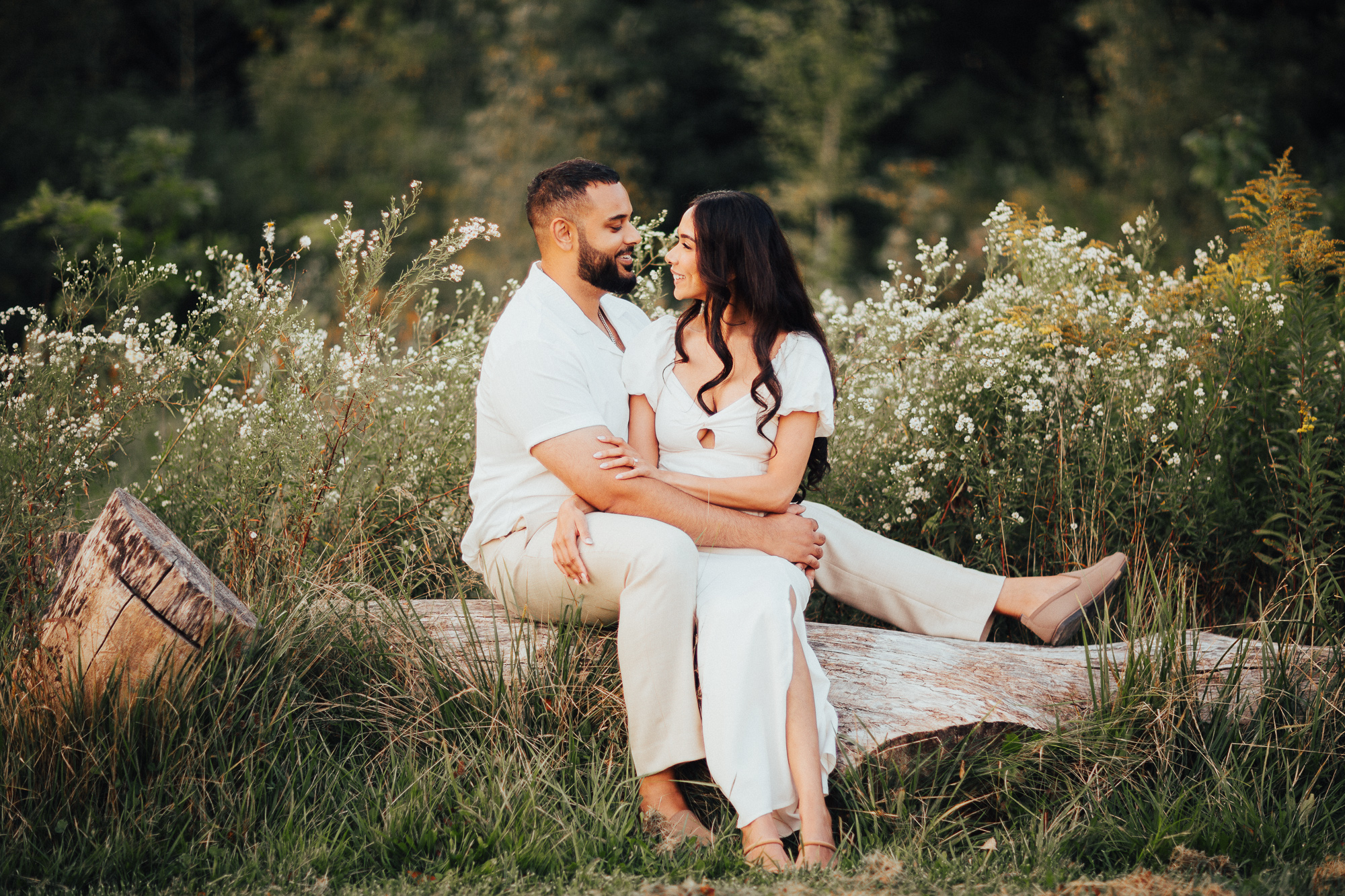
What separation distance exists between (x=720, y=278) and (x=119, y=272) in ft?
6.54

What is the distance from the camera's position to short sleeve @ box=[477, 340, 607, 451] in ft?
10.3

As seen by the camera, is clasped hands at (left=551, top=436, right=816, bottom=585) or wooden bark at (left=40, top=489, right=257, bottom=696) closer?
wooden bark at (left=40, top=489, right=257, bottom=696)

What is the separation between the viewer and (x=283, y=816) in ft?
9.16

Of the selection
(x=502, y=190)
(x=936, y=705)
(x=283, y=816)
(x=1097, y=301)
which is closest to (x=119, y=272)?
(x=283, y=816)

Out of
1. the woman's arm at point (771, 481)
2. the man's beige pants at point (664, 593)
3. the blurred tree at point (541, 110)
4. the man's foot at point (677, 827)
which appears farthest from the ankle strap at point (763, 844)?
the blurred tree at point (541, 110)

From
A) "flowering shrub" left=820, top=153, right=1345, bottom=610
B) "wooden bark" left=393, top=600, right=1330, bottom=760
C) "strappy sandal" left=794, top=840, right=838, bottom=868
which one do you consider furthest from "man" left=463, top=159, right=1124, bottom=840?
"flowering shrub" left=820, top=153, right=1345, bottom=610

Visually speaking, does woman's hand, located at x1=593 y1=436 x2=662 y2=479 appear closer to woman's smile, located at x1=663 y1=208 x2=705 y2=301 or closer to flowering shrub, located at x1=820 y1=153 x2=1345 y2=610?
woman's smile, located at x1=663 y1=208 x2=705 y2=301

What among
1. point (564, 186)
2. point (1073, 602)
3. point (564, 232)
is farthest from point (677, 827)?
point (564, 186)

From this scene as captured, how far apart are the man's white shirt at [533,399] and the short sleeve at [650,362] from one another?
71 mm

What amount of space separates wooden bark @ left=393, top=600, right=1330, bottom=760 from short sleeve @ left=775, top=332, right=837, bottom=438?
2.39ft

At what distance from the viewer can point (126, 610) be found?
2799mm

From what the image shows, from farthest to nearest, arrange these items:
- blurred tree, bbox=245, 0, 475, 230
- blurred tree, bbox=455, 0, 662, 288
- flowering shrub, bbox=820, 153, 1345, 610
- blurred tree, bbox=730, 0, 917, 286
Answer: blurred tree, bbox=730, 0, 917, 286, blurred tree, bbox=245, 0, 475, 230, blurred tree, bbox=455, 0, 662, 288, flowering shrub, bbox=820, 153, 1345, 610

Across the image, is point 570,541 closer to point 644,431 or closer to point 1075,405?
point 644,431

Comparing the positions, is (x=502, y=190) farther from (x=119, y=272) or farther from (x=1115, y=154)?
(x=119, y=272)
